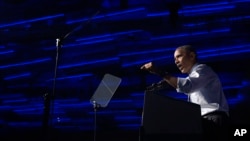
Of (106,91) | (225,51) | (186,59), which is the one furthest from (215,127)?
(225,51)

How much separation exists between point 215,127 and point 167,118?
0.30 metres

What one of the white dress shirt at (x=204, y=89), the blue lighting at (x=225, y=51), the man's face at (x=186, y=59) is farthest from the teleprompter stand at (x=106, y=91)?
the blue lighting at (x=225, y=51)

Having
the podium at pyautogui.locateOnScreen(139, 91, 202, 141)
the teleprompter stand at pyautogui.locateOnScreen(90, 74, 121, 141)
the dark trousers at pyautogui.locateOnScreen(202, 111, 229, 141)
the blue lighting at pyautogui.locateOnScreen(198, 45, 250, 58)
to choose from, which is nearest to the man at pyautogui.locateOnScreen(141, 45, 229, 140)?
the dark trousers at pyautogui.locateOnScreen(202, 111, 229, 141)

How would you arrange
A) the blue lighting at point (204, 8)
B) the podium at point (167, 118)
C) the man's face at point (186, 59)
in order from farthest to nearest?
the blue lighting at point (204, 8), the man's face at point (186, 59), the podium at point (167, 118)

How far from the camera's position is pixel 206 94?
2143mm

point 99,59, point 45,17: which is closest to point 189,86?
point 99,59

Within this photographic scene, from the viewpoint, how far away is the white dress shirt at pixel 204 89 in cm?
210

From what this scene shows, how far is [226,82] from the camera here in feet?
14.3

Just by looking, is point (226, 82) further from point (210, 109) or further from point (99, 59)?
point (210, 109)

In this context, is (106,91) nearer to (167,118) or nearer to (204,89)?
(204,89)

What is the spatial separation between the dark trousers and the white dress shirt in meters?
0.05

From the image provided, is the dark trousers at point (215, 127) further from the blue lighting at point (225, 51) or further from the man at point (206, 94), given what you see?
the blue lighting at point (225, 51)

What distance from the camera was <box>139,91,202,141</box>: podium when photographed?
1871mm

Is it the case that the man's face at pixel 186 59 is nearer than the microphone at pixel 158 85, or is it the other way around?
the microphone at pixel 158 85
